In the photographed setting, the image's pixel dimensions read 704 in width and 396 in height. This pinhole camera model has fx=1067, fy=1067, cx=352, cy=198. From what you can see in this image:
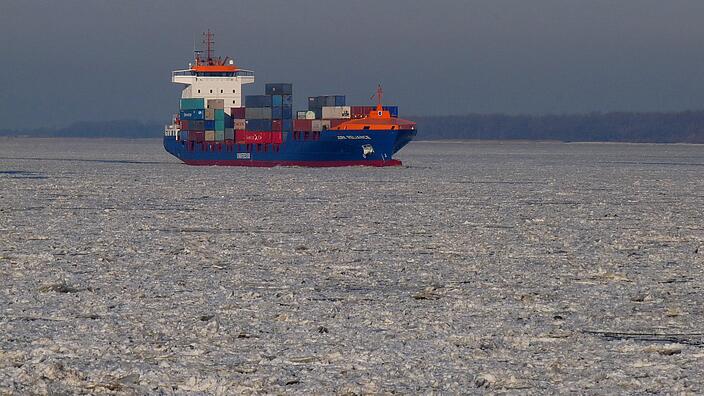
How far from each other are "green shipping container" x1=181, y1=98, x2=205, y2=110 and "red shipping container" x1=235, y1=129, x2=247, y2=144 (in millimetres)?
3907

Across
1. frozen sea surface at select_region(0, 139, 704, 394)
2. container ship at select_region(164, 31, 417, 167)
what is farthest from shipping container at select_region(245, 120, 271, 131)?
frozen sea surface at select_region(0, 139, 704, 394)

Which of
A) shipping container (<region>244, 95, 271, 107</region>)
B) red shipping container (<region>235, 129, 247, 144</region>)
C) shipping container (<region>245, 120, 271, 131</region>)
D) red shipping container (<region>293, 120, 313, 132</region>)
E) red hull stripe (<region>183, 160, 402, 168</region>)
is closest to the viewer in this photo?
red hull stripe (<region>183, 160, 402, 168</region>)

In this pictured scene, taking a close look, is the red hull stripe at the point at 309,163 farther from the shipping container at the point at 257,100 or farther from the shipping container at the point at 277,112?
the shipping container at the point at 257,100

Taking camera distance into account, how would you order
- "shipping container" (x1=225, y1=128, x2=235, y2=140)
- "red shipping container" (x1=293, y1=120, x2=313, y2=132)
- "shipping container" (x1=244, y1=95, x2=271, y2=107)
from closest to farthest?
"red shipping container" (x1=293, y1=120, x2=313, y2=132), "shipping container" (x1=244, y1=95, x2=271, y2=107), "shipping container" (x1=225, y1=128, x2=235, y2=140)

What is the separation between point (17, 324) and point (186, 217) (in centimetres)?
1318

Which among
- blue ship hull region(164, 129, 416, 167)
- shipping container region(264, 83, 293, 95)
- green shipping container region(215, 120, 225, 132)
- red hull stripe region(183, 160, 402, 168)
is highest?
shipping container region(264, 83, 293, 95)

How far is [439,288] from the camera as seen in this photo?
12.4 meters

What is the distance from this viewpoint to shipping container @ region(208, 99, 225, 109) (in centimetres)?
6950

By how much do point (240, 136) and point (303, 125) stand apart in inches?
189

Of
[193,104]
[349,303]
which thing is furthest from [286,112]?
[349,303]

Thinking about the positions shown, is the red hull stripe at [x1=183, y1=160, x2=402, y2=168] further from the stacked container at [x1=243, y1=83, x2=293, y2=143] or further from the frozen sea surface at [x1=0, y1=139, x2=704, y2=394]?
the frozen sea surface at [x1=0, y1=139, x2=704, y2=394]

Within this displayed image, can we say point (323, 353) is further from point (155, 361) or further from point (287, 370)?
point (155, 361)

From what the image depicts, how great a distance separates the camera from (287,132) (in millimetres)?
64750

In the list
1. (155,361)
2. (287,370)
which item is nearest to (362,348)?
(287,370)
